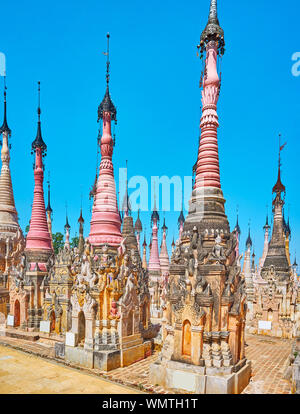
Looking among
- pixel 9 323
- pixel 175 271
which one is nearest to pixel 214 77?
pixel 175 271

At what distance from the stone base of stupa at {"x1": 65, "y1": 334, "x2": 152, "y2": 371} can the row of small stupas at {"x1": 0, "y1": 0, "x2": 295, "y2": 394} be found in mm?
42

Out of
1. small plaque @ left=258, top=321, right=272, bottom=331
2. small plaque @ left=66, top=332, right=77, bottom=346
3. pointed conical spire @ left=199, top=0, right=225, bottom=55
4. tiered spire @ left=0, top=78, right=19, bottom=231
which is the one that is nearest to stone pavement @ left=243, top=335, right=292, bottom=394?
small plaque @ left=258, top=321, right=272, bottom=331

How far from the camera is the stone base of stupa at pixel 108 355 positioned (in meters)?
13.8

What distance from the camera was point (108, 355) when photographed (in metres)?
13.9

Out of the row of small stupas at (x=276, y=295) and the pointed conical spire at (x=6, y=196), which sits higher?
the pointed conical spire at (x=6, y=196)

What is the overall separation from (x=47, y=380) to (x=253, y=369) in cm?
904

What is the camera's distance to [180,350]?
11.5m

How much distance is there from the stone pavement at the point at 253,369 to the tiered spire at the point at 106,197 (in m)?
6.08

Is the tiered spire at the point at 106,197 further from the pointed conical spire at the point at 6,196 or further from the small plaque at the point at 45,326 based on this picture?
the pointed conical spire at the point at 6,196

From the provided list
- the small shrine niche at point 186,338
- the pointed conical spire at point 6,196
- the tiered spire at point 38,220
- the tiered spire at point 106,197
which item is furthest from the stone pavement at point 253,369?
the pointed conical spire at point 6,196

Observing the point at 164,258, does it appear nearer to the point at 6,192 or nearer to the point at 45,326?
the point at 6,192

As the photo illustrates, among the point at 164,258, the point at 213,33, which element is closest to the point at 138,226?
the point at 164,258

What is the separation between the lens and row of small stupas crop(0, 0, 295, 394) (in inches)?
449
